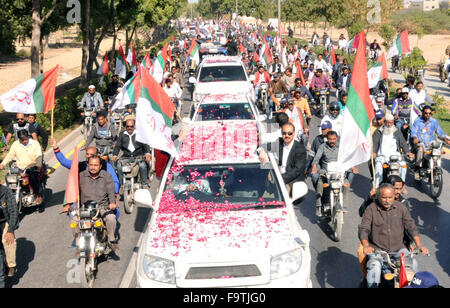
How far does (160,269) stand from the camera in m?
5.70

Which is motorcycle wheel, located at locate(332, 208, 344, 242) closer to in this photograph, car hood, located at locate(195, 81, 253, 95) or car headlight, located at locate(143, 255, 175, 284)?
car headlight, located at locate(143, 255, 175, 284)

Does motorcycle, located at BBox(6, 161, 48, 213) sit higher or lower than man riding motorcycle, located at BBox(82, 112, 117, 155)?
lower

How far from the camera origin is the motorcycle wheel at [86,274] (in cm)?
723

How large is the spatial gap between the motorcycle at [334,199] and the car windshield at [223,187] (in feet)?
7.19

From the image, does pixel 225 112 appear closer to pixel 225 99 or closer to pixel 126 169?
pixel 225 99

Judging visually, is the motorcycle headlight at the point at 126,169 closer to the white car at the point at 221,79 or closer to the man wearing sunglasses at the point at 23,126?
the man wearing sunglasses at the point at 23,126

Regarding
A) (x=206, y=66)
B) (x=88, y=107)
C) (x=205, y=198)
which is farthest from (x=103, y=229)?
(x=206, y=66)

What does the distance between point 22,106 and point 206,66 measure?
30.9 ft

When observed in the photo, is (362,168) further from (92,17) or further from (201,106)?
(92,17)

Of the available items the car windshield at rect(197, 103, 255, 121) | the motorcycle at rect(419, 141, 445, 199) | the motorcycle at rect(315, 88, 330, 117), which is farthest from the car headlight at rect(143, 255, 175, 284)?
the motorcycle at rect(315, 88, 330, 117)

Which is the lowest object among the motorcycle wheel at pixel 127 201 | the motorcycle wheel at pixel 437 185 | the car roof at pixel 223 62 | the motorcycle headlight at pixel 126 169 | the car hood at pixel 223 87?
the motorcycle wheel at pixel 127 201

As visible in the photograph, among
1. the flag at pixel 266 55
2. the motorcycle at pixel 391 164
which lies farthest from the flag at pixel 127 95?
the flag at pixel 266 55

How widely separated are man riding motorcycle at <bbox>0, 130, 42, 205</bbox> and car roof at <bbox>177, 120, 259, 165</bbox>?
3747mm

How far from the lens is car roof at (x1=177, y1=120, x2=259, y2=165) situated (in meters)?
7.32
